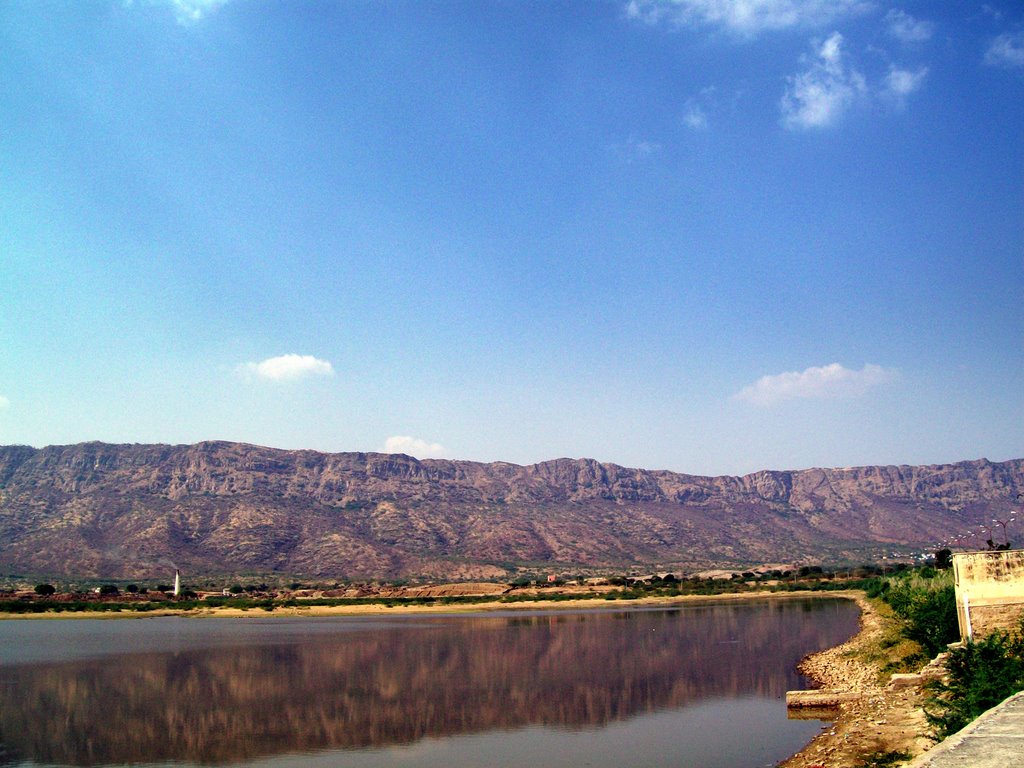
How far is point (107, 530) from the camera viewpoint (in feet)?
424

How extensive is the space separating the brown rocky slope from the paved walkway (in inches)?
4800

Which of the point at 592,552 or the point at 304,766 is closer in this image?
the point at 304,766

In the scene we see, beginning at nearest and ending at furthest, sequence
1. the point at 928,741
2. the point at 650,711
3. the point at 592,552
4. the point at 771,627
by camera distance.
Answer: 1. the point at 928,741
2. the point at 650,711
3. the point at 771,627
4. the point at 592,552

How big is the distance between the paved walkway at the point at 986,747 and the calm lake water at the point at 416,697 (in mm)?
9214

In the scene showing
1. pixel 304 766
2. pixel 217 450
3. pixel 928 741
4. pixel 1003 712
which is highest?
pixel 217 450

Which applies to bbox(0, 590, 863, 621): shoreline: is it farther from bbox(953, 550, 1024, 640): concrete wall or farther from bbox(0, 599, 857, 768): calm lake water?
bbox(953, 550, 1024, 640): concrete wall

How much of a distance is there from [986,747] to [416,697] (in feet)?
80.6

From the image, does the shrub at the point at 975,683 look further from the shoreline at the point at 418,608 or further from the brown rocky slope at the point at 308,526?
the brown rocky slope at the point at 308,526

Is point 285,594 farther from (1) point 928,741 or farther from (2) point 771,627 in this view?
(1) point 928,741

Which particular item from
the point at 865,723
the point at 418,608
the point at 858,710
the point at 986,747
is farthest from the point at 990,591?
the point at 418,608

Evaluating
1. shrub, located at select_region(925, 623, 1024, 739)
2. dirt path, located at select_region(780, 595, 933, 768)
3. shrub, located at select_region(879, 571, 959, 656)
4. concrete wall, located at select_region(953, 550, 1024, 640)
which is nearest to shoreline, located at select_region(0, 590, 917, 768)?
dirt path, located at select_region(780, 595, 933, 768)

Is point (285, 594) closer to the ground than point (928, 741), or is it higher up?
closer to the ground

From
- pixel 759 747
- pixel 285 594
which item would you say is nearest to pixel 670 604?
pixel 285 594

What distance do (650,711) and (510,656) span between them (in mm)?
17692
